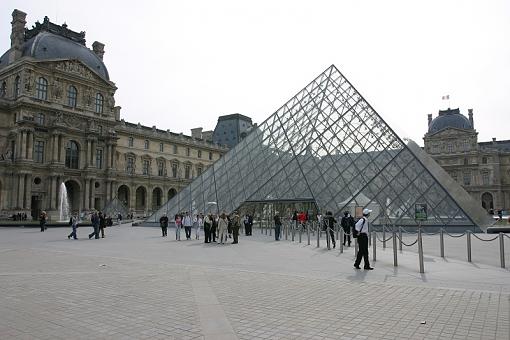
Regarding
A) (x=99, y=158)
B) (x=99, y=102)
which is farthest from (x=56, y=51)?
(x=99, y=158)

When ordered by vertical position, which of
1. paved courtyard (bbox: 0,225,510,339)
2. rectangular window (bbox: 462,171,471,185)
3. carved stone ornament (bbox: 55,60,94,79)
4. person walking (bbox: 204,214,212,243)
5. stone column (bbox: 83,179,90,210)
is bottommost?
paved courtyard (bbox: 0,225,510,339)

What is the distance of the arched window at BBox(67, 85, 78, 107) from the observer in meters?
45.8

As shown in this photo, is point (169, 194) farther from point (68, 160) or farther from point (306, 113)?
point (306, 113)

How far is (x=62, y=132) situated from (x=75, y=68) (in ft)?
25.0

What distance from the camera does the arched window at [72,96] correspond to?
4579 cm

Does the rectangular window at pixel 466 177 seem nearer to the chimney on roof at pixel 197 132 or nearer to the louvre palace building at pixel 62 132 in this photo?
the chimney on roof at pixel 197 132

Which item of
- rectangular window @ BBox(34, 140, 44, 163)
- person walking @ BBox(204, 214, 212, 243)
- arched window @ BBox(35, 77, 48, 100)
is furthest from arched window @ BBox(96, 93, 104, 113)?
person walking @ BBox(204, 214, 212, 243)

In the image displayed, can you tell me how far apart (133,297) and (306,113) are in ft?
69.1

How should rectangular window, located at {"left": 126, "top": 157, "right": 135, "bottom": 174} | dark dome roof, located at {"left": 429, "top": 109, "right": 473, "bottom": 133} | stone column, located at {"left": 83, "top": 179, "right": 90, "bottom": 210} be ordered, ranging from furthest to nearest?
dark dome roof, located at {"left": 429, "top": 109, "right": 473, "bottom": 133} < rectangular window, located at {"left": 126, "top": 157, "right": 135, "bottom": 174} < stone column, located at {"left": 83, "top": 179, "right": 90, "bottom": 210}

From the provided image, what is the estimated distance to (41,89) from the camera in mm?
42969

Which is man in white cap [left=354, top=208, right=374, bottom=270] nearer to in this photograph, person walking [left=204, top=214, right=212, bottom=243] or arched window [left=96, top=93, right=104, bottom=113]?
person walking [left=204, top=214, right=212, bottom=243]

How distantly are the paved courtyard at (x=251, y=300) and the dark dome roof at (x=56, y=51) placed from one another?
4009 cm

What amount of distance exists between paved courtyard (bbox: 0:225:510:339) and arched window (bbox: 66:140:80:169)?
126ft

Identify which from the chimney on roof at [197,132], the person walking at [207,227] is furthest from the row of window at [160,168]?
the person walking at [207,227]
